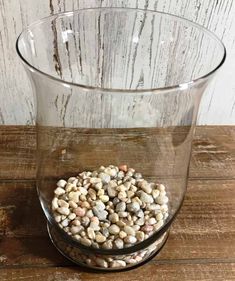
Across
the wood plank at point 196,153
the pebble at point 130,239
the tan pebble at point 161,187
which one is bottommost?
the wood plank at point 196,153

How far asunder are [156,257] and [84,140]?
0.19 m

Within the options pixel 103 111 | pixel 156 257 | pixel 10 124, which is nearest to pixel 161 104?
pixel 103 111

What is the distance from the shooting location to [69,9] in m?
0.65

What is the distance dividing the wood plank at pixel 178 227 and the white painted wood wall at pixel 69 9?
7.7 inches

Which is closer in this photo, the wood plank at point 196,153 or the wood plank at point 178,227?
the wood plank at point 178,227

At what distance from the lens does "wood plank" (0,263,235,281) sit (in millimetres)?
472

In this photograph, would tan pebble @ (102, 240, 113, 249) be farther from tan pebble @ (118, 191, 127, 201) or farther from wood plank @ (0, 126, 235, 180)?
wood plank @ (0, 126, 235, 180)

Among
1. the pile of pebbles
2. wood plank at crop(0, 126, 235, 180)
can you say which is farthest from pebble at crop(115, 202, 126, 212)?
wood plank at crop(0, 126, 235, 180)

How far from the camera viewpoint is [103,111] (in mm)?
488

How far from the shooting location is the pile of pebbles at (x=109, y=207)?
48cm

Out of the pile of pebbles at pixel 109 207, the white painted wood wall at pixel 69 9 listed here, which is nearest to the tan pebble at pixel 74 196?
the pile of pebbles at pixel 109 207

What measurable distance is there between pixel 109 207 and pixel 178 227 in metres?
0.09

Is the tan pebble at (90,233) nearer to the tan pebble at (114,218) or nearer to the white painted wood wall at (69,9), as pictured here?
the tan pebble at (114,218)

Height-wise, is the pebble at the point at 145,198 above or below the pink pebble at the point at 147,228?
above
